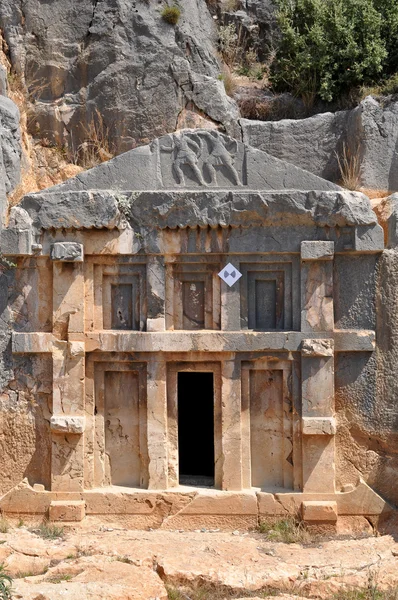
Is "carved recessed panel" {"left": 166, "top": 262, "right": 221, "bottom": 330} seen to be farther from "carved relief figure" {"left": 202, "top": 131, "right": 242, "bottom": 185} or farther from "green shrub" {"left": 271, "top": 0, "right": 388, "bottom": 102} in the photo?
"green shrub" {"left": 271, "top": 0, "right": 388, "bottom": 102}


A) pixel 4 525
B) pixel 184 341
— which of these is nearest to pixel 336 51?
pixel 184 341

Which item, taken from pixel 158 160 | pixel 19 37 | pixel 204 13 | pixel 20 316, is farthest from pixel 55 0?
pixel 20 316

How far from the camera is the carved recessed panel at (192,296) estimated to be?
8125 mm

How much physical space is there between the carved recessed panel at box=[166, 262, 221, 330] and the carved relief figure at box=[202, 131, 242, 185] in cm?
100

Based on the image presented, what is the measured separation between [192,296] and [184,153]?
1.60 metres

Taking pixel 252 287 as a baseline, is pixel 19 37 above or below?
above

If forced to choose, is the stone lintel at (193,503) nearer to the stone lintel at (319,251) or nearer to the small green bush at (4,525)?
the small green bush at (4,525)

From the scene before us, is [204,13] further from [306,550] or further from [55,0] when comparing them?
[306,550]

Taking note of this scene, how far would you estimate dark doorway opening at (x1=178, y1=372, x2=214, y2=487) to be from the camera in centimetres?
1010

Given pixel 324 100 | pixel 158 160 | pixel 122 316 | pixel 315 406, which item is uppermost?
pixel 324 100

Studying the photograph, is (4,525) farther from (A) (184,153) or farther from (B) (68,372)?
(A) (184,153)

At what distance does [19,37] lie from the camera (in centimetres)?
1038

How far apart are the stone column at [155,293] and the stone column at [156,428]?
0.40 meters

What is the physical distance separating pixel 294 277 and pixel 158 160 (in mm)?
1997
